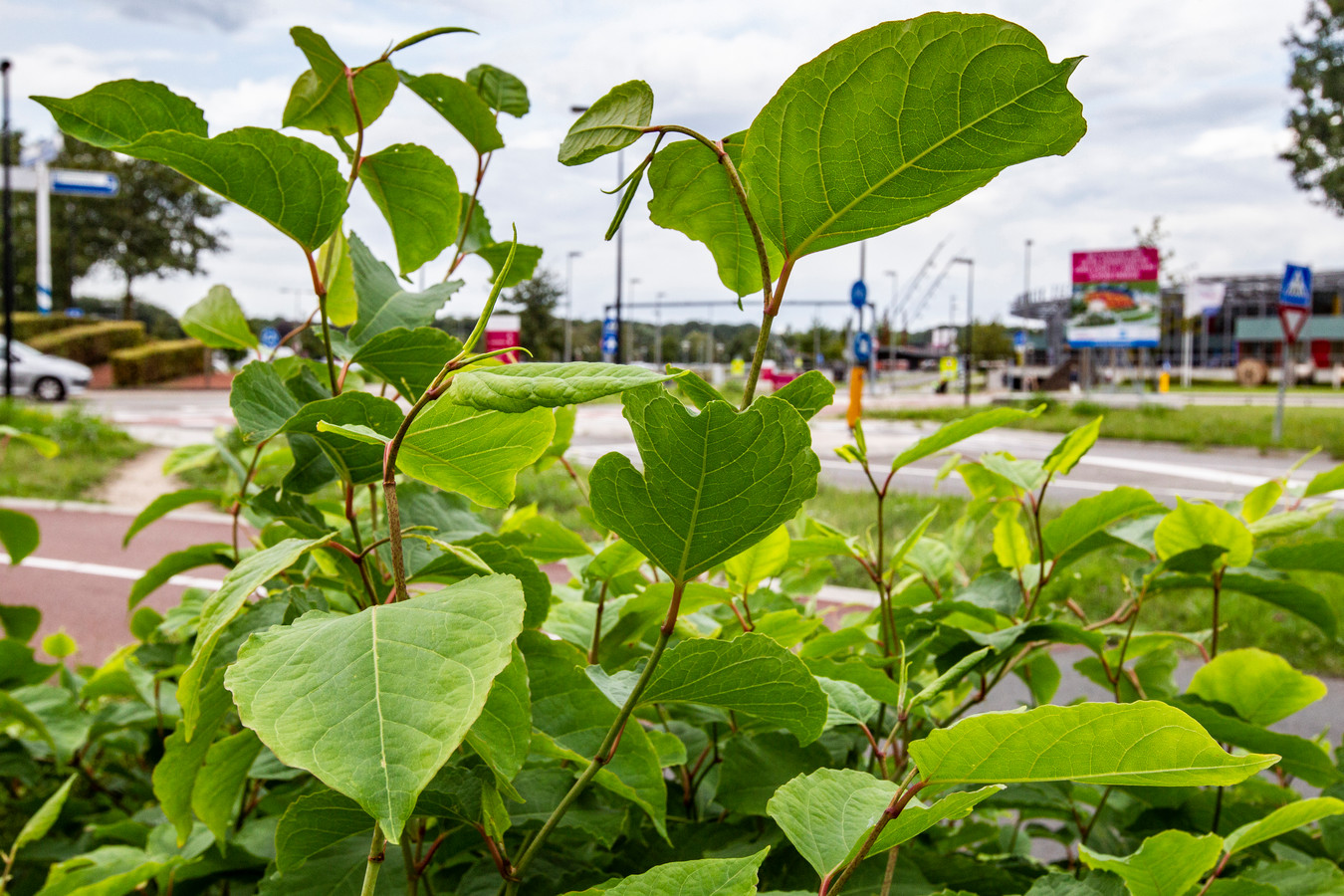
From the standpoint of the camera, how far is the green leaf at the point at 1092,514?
87 centimetres

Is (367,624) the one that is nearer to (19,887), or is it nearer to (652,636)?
(652,636)

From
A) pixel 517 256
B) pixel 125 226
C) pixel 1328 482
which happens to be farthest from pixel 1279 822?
pixel 125 226

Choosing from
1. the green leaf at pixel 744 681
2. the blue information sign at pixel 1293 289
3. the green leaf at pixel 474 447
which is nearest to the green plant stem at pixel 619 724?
the green leaf at pixel 744 681

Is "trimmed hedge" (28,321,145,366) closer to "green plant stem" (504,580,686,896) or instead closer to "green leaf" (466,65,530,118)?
"green leaf" (466,65,530,118)

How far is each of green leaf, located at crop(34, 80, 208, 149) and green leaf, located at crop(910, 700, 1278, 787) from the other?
62 cm

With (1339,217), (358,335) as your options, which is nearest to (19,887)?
(358,335)

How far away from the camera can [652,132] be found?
1.80 feet

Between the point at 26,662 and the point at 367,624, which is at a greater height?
the point at 367,624

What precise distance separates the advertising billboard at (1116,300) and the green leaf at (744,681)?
19762 mm

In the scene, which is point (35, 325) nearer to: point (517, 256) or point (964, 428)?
point (517, 256)

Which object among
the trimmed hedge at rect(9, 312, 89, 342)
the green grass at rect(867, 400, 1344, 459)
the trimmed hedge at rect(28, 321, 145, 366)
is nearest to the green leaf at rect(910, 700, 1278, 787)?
the green grass at rect(867, 400, 1344, 459)

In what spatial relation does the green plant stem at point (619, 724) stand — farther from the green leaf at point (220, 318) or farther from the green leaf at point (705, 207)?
the green leaf at point (220, 318)

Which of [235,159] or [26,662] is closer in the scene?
[235,159]

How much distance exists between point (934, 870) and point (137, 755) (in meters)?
1.17
